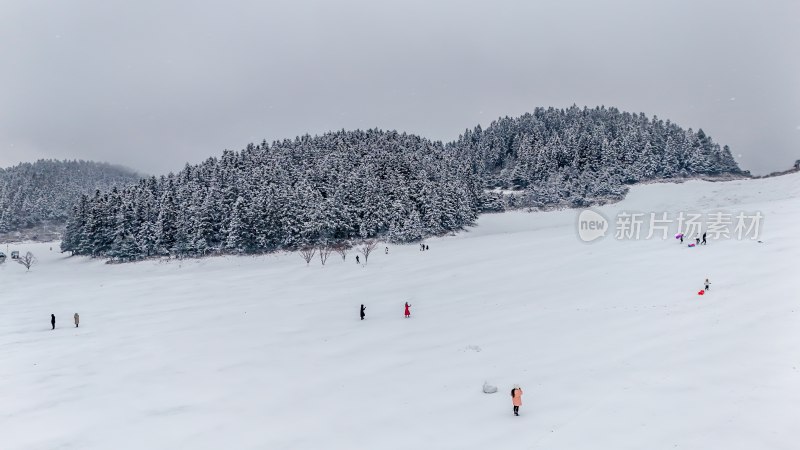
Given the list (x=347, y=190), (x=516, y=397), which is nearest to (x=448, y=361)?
(x=516, y=397)

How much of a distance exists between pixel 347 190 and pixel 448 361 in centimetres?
6125

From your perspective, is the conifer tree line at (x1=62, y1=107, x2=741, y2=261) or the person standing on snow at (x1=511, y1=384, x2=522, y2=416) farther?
the conifer tree line at (x1=62, y1=107, x2=741, y2=261)

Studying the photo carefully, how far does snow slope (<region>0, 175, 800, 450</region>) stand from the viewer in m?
12.8

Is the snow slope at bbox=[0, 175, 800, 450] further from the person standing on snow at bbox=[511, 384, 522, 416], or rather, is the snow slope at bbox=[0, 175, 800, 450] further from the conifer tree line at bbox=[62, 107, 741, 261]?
the conifer tree line at bbox=[62, 107, 741, 261]

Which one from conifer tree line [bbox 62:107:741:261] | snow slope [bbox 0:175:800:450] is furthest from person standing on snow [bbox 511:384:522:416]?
conifer tree line [bbox 62:107:741:261]

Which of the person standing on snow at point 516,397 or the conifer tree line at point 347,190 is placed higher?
the conifer tree line at point 347,190

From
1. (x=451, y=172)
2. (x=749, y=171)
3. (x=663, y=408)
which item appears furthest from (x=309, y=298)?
(x=749, y=171)

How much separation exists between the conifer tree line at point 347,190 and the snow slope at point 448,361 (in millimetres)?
31469

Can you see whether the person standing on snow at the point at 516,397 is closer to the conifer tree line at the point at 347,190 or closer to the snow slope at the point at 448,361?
the snow slope at the point at 448,361

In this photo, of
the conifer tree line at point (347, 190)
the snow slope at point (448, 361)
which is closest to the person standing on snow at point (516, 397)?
the snow slope at point (448, 361)

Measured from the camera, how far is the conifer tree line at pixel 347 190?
230 ft

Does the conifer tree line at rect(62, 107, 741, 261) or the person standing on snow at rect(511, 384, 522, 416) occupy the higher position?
the conifer tree line at rect(62, 107, 741, 261)

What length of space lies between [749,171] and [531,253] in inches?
4101

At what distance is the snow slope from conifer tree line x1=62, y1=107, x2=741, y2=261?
3147 centimetres
